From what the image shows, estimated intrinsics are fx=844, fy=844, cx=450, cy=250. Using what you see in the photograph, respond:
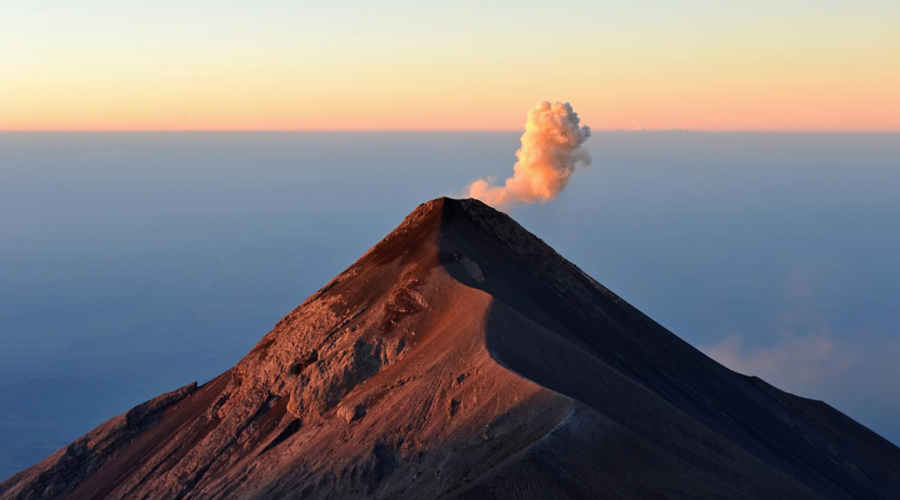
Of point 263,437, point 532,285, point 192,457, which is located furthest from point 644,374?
point 192,457

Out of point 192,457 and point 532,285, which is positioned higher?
point 532,285

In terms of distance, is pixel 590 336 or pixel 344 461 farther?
pixel 590 336

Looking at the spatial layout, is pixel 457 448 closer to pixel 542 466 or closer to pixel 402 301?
pixel 542 466

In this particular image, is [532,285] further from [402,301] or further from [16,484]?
[16,484]

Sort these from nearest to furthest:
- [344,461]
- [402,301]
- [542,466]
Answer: [542,466], [344,461], [402,301]

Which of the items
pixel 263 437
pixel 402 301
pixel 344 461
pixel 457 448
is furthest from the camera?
pixel 402 301

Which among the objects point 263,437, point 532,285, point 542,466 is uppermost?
point 532,285
